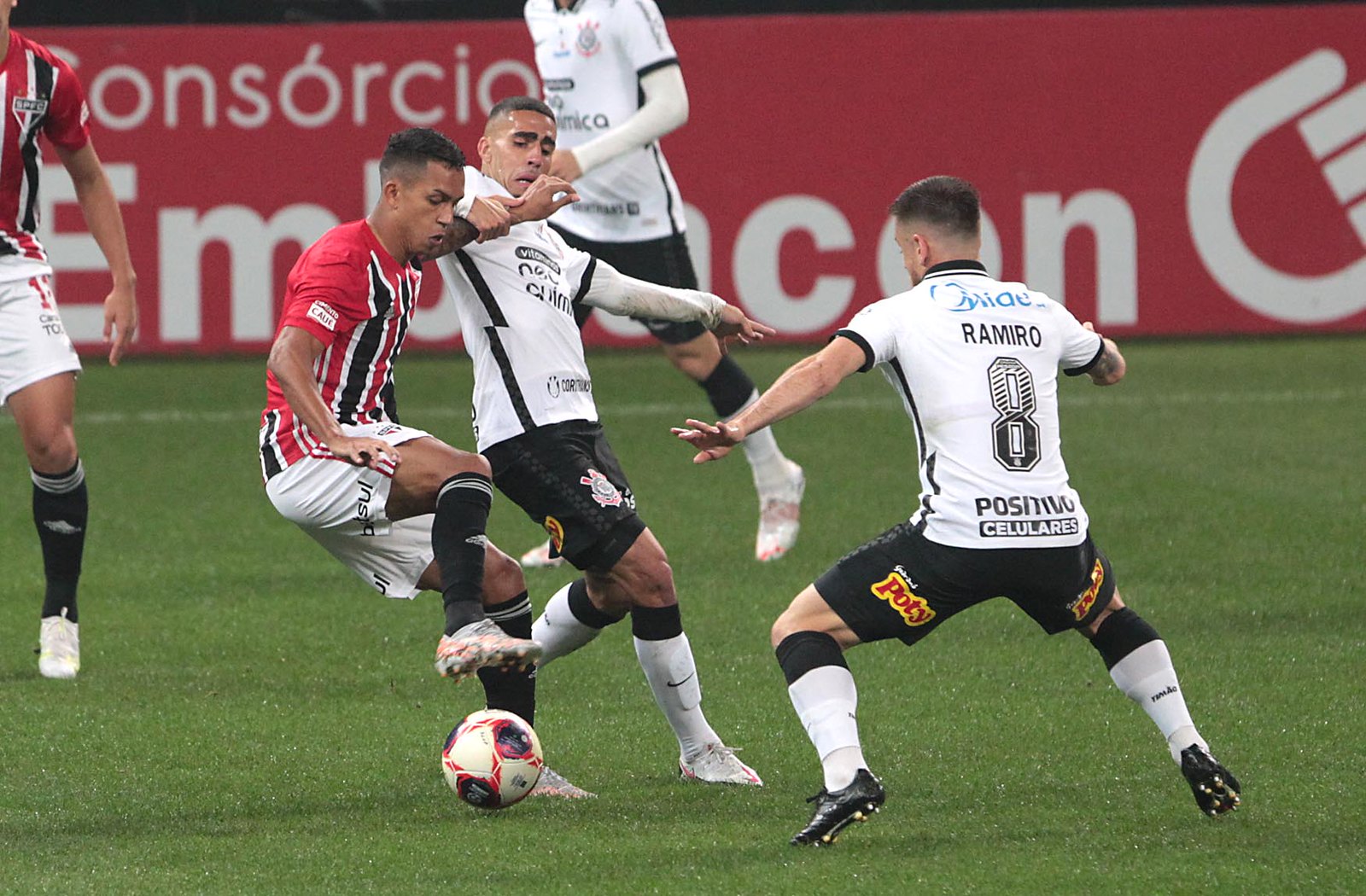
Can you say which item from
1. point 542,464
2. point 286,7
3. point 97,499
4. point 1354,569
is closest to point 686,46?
point 286,7

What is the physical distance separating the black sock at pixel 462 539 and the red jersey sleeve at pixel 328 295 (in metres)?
0.46

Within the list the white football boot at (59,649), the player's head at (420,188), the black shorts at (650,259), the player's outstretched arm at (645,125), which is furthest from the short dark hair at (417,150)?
the black shorts at (650,259)

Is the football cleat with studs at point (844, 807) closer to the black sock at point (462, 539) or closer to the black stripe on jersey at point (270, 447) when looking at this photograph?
the black sock at point (462, 539)

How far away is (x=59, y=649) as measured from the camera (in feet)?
21.1

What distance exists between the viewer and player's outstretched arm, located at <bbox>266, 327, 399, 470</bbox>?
4.64 metres

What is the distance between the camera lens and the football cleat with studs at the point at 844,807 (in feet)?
14.1

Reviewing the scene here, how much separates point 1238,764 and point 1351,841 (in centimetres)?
72

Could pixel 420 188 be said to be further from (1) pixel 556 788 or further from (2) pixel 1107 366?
(2) pixel 1107 366

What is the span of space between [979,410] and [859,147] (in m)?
10.3

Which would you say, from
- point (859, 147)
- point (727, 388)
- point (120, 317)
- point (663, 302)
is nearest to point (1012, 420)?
point (663, 302)

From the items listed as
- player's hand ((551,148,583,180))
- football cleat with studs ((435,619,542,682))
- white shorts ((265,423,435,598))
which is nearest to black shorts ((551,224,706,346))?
player's hand ((551,148,583,180))

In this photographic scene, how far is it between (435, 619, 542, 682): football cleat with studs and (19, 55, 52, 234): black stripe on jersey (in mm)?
2613

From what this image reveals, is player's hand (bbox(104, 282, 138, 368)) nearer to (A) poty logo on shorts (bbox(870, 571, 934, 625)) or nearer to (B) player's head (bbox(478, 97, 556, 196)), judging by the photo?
(B) player's head (bbox(478, 97, 556, 196))

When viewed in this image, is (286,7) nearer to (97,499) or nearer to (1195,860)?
(97,499)
